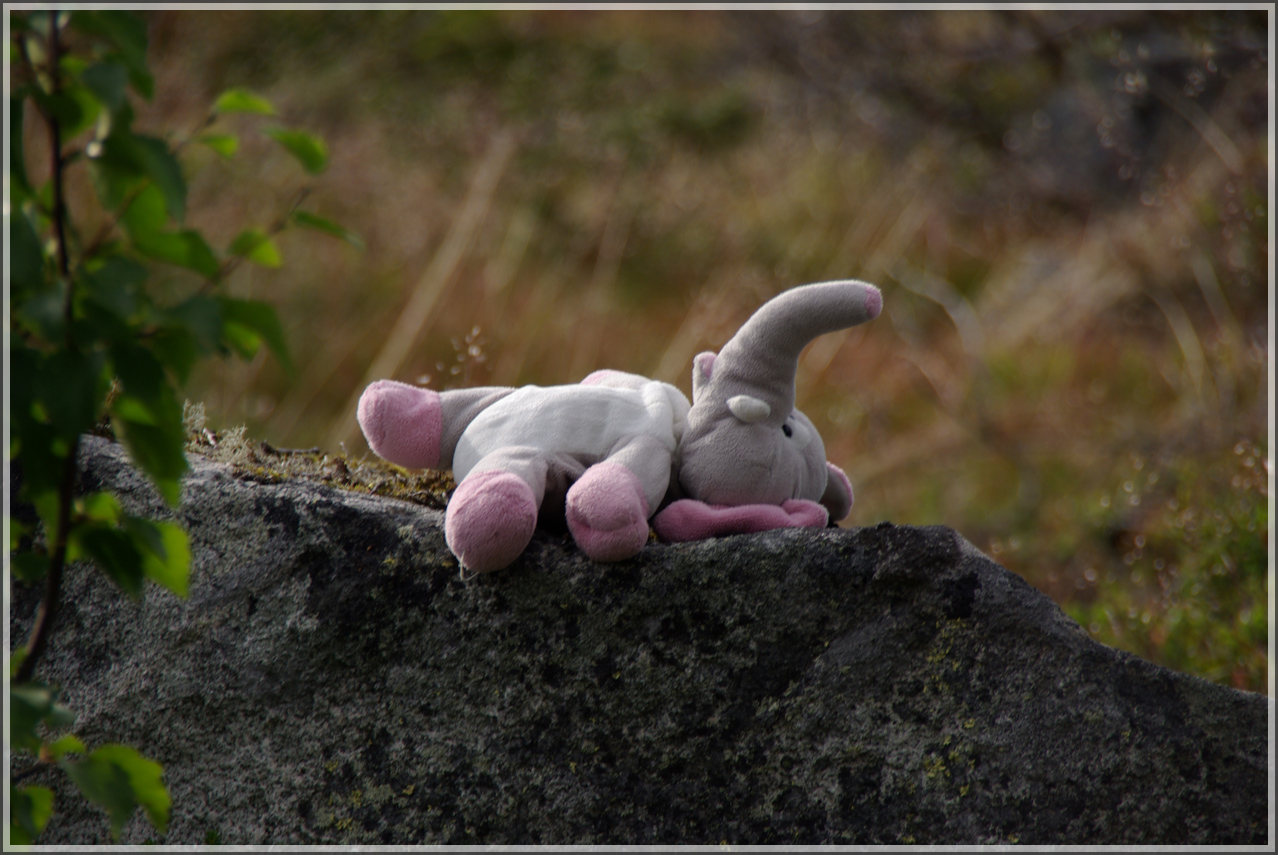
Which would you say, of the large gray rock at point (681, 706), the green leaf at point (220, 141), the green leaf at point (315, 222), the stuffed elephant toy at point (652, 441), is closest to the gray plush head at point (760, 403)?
the stuffed elephant toy at point (652, 441)

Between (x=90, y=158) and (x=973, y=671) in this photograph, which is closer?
(x=90, y=158)

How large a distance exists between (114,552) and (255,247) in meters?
0.31

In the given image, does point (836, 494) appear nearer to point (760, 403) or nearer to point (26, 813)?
point (760, 403)

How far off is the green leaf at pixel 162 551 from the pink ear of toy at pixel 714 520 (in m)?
0.62

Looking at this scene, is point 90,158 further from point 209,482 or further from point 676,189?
point 676,189

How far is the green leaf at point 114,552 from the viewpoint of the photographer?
91cm

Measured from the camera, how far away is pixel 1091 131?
5133 millimetres

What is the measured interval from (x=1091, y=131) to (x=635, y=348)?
3048 mm

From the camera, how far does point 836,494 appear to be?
161cm

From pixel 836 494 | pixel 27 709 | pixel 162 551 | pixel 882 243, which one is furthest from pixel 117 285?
pixel 882 243

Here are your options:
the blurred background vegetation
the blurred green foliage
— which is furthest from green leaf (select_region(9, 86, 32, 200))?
the blurred background vegetation

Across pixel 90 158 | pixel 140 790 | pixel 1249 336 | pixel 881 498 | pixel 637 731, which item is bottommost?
pixel 881 498

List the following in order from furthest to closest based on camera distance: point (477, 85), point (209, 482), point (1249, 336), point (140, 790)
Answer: point (477, 85) < point (1249, 336) < point (209, 482) < point (140, 790)

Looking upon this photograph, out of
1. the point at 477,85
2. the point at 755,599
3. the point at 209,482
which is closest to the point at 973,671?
the point at 755,599
